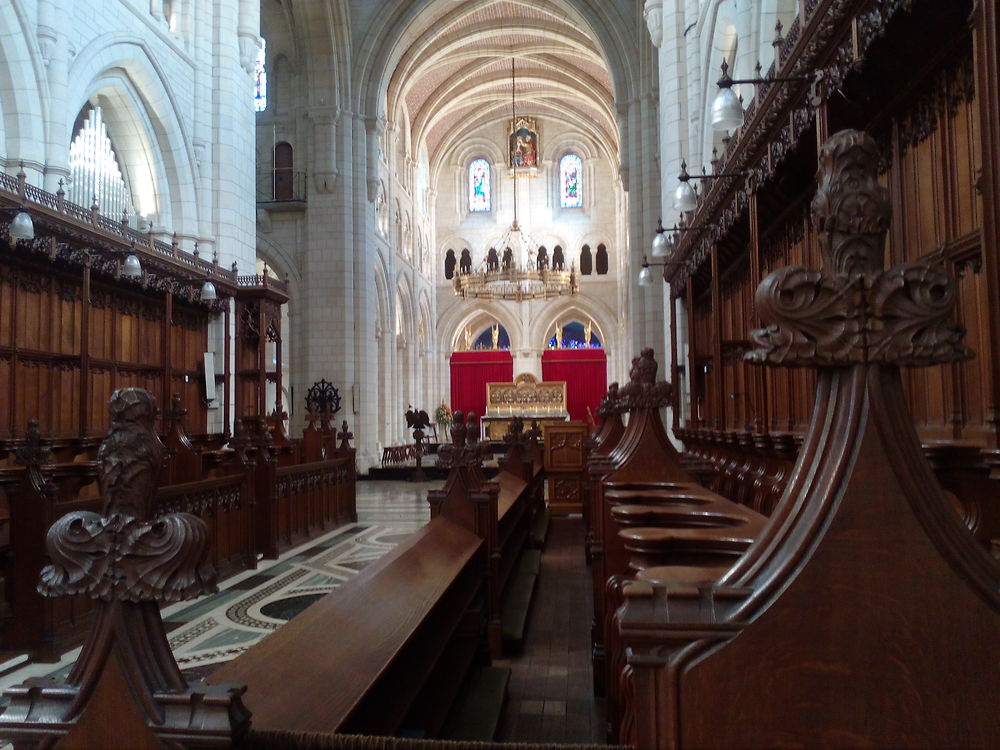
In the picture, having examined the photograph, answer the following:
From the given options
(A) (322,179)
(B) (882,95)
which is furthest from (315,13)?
(B) (882,95)

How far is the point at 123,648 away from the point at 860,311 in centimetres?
110

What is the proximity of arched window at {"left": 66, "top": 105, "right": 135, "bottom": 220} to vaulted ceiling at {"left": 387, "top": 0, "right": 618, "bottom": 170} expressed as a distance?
1175cm

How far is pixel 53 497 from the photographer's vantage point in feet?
16.0

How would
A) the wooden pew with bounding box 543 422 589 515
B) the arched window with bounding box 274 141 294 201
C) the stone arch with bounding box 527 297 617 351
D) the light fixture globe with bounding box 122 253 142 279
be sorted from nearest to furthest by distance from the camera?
the light fixture globe with bounding box 122 253 142 279 < the wooden pew with bounding box 543 422 589 515 < the arched window with bounding box 274 141 294 201 < the stone arch with bounding box 527 297 617 351

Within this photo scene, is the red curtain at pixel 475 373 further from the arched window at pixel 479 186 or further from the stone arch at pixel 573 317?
the arched window at pixel 479 186

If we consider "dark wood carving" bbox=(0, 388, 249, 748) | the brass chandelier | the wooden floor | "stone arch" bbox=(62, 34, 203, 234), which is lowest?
the wooden floor

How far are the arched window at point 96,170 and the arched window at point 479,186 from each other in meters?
21.4

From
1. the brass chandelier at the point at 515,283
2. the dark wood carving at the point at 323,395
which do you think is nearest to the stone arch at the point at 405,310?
the brass chandelier at the point at 515,283

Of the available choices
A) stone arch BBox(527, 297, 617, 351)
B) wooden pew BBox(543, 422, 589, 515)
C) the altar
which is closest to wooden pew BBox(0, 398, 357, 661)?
wooden pew BBox(543, 422, 589, 515)

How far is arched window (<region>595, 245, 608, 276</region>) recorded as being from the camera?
3180cm

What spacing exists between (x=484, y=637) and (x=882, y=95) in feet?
11.6

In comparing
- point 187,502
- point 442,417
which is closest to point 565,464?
point 187,502

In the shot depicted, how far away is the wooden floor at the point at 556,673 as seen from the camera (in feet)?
11.8

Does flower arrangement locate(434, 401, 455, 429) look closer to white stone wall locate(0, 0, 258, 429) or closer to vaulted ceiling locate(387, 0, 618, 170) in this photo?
vaulted ceiling locate(387, 0, 618, 170)
